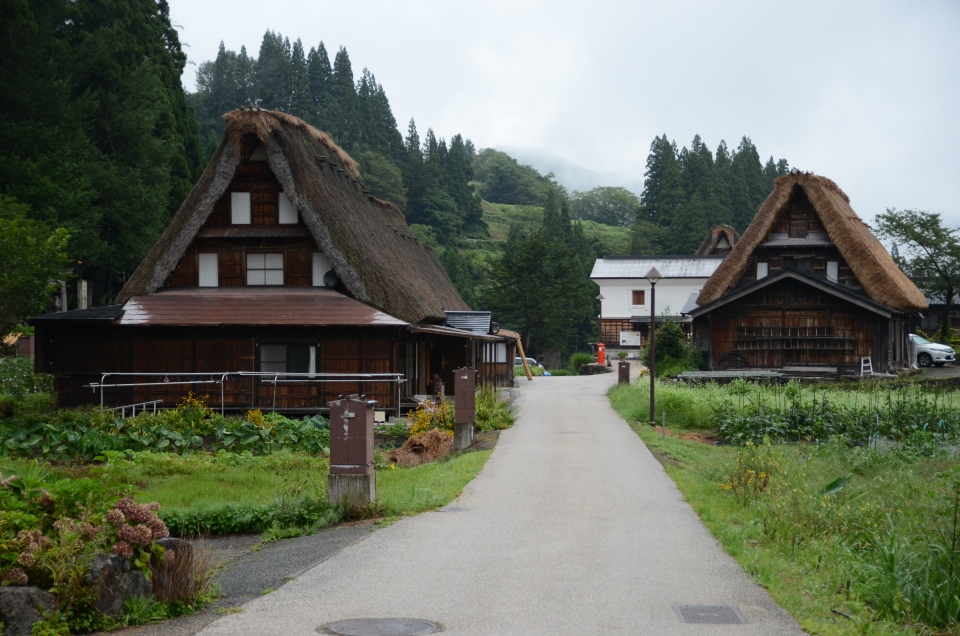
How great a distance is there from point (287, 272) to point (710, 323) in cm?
1820

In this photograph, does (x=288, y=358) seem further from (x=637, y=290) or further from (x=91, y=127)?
(x=637, y=290)

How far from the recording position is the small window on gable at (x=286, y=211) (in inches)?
1017

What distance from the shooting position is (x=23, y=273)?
23250 millimetres

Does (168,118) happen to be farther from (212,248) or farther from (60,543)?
(60,543)

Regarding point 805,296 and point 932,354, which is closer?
point 805,296

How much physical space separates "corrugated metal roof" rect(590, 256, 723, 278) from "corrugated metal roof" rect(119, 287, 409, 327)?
41.7 metres

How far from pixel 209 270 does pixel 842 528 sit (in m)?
20.2

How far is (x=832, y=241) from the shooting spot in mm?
38500

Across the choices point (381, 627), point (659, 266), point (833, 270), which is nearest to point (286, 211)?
point (381, 627)

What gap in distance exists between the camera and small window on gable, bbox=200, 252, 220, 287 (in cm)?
2606

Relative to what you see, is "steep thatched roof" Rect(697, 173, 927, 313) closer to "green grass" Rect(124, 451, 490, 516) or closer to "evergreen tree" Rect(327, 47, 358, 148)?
"green grass" Rect(124, 451, 490, 516)

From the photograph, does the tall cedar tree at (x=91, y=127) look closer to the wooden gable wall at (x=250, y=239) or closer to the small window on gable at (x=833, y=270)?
the wooden gable wall at (x=250, y=239)

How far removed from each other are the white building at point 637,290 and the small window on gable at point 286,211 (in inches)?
1582

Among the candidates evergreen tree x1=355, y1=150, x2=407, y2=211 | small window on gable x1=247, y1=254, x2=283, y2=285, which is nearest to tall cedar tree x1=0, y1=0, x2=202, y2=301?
small window on gable x1=247, y1=254, x2=283, y2=285
